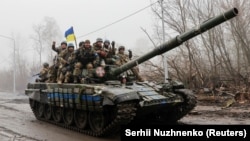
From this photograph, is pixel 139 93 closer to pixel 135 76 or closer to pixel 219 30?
pixel 135 76

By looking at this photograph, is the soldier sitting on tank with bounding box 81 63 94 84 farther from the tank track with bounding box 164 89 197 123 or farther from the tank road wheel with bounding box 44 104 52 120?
the tank road wheel with bounding box 44 104 52 120

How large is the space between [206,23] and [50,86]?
5.93 meters

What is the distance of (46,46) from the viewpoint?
5150 centimetres

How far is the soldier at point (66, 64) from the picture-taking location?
37.3 ft

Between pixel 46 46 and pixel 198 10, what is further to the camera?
pixel 46 46

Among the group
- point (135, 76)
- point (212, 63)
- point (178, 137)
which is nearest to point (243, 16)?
point (212, 63)

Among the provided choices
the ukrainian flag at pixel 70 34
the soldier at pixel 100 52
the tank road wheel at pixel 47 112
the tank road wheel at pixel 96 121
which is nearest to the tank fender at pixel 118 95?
the tank road wheel at pixel 96 121

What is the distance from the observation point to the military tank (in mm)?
8719

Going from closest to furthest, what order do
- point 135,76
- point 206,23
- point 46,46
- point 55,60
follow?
point 206,23 → point 135,76 → point 55,60 → point 46,46

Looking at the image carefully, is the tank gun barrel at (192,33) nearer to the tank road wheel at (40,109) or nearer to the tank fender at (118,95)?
the tank fender at (118,95)

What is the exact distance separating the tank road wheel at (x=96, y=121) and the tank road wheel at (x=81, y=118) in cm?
23

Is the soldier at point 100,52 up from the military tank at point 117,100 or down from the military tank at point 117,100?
up

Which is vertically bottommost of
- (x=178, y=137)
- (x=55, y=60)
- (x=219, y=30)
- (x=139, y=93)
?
(x=178, y=137)

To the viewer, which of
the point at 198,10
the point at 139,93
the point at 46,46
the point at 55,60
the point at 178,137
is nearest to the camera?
the point at 178,137
